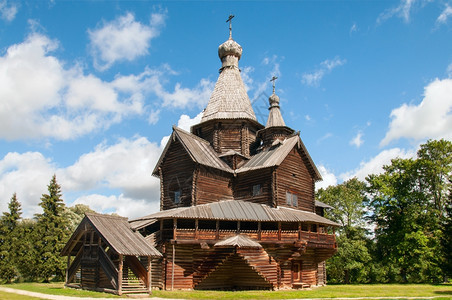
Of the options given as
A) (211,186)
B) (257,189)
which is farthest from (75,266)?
(257,189)

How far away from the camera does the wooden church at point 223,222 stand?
2283 centimetres

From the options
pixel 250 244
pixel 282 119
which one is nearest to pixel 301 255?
pixel 250 244

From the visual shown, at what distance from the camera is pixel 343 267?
4291 cm

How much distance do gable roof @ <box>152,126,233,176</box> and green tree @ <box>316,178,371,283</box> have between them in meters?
→ 17.7

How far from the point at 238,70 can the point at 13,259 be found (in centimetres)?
2728

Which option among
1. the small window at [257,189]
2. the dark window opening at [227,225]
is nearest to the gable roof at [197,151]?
the small window at [257,189]

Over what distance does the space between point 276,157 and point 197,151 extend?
21.0 feet

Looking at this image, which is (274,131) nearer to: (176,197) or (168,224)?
(176,197)

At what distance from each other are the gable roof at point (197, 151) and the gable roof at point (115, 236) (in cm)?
785

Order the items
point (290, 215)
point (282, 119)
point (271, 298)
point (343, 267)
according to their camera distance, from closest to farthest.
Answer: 1. point (271, 298)
2. point (290, 215)
3. point (282, 119)
4. point (343, 267)

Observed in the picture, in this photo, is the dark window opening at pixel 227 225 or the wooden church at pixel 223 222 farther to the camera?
the dark window opening at pixel 227 225

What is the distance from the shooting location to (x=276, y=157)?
30656 millimetres

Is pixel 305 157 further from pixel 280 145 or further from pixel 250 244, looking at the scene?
pixel 250 244

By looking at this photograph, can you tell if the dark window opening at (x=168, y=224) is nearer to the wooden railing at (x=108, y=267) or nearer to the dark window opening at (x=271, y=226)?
the wooden railing at (x=108, y=267)
